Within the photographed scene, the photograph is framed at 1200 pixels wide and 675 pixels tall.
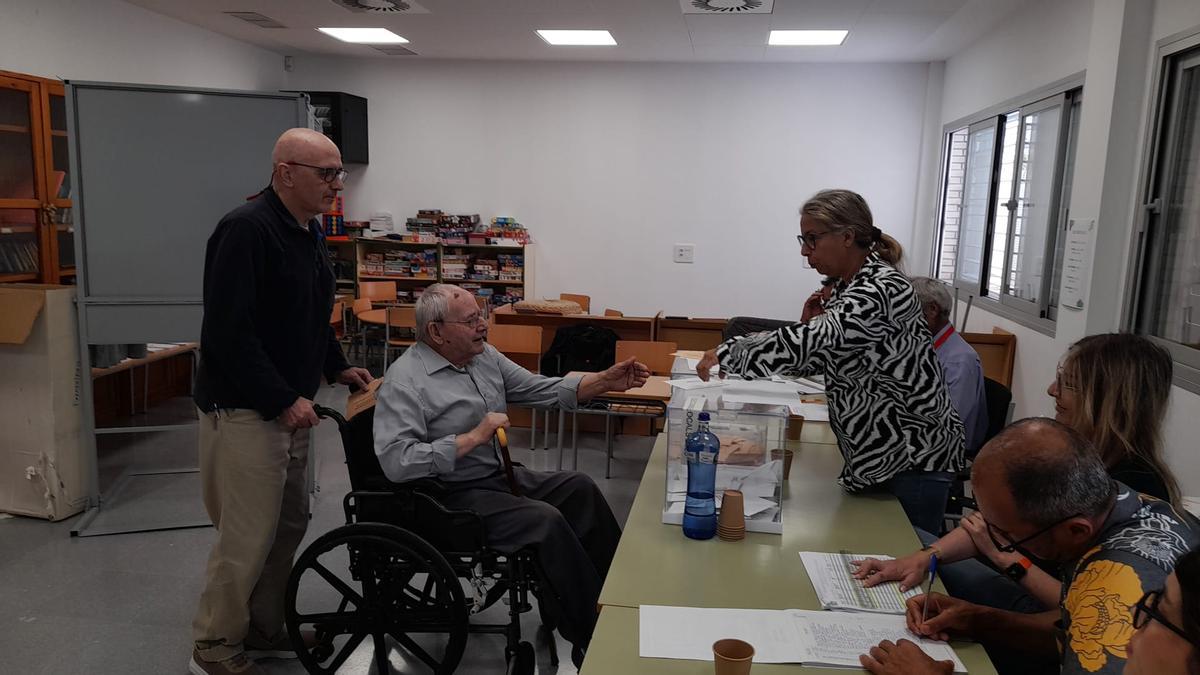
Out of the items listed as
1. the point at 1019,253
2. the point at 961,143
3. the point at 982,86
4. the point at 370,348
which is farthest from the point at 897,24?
the point at 370,348

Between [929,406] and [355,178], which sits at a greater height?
[355,178]

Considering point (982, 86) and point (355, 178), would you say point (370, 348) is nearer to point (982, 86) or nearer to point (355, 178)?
point (355, 178)

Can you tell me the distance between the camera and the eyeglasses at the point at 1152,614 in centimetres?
87

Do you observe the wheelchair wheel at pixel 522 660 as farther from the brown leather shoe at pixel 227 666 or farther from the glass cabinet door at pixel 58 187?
the glass cabinet door at pixel 58 187

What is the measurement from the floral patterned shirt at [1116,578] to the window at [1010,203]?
3809 mm

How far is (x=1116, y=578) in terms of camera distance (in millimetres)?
1279

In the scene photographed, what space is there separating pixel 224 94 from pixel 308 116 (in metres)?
0.38

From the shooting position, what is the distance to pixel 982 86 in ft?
20.7

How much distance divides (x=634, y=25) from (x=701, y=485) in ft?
16.8

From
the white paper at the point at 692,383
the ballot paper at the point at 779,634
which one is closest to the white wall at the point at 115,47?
the white paper at the point at 692,383

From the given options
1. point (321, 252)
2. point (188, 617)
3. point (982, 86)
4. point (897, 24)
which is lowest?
point (188, 617)

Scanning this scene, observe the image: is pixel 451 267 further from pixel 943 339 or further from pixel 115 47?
pixel 943 339

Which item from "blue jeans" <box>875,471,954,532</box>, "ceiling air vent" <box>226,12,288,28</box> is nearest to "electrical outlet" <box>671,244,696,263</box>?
"ceiling air vent" <box>226,12,288,28</box>

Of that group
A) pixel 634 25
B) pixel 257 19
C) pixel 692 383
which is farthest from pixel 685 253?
pixel 692 383
